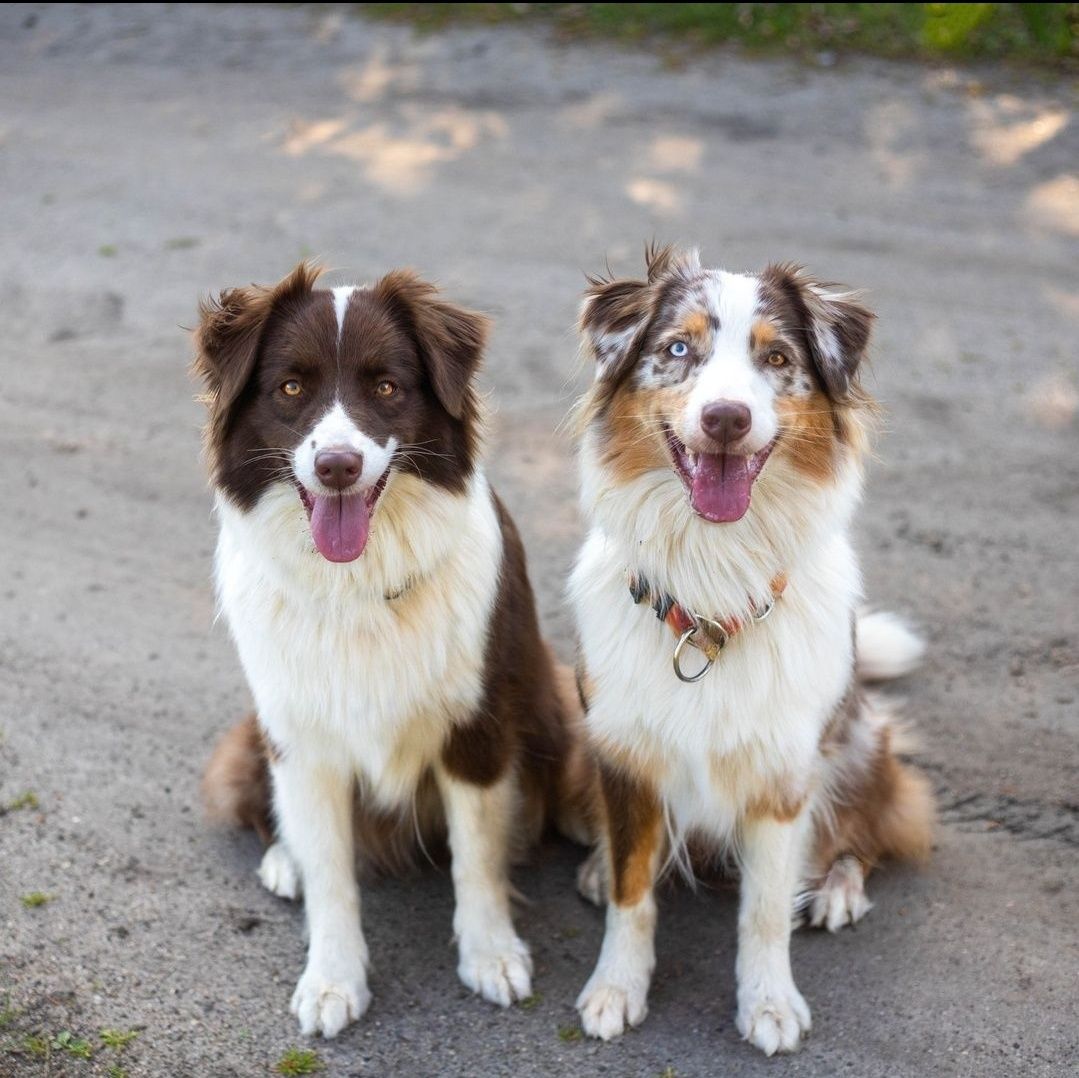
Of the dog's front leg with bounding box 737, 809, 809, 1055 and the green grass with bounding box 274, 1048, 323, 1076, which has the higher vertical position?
the dog's front leg with bounding box 737, 809, 809, 1055

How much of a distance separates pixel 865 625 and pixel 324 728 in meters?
2.12

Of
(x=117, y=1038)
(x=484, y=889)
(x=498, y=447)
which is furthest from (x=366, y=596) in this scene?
(x=498, y=447)

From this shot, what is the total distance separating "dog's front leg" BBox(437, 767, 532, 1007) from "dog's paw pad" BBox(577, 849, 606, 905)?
0.31 m

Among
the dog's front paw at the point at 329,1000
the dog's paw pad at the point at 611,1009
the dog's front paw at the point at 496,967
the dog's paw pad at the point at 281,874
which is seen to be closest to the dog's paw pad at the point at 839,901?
the dog's paw pad at the point at 611,1009

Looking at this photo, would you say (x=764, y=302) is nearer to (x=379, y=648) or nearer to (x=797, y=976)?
(x=379, y=648)

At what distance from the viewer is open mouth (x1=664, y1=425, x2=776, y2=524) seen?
10.1 feet

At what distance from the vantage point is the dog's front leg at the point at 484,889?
3.64 meters

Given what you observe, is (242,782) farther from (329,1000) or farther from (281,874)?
(329,1000)

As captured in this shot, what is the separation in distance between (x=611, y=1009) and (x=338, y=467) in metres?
1.72

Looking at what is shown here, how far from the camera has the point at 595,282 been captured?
11.3 feet

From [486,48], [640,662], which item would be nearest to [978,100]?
[486,48]

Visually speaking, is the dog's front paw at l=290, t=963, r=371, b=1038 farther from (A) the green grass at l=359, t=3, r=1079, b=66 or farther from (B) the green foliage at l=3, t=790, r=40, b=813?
(A) the green grass at l=359, t=3, r=1079, b=66

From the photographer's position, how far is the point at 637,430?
3252 mm

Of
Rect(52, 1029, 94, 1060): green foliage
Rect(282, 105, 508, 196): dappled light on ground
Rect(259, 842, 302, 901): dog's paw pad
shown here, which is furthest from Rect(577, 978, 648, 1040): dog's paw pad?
Rect(282, 105, 508, 196): dappled light on ground
